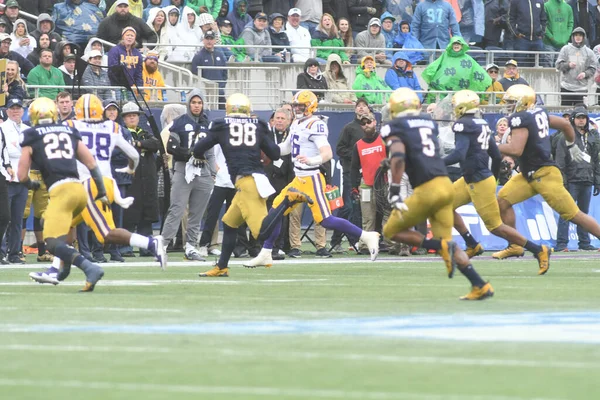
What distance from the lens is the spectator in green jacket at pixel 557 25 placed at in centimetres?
2611

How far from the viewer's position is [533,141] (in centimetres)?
1434

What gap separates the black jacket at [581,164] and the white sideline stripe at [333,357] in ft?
44.2

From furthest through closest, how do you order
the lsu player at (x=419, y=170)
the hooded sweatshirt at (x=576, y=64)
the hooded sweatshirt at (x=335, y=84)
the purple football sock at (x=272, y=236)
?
1. the hooded sweatshirt at (x=576, y=64)
2. the hooded sweatshirt at (x=335, y=84)
3. the purple football sock at (x=272, y=236)
4. the lsu player at (x=419, y=170)

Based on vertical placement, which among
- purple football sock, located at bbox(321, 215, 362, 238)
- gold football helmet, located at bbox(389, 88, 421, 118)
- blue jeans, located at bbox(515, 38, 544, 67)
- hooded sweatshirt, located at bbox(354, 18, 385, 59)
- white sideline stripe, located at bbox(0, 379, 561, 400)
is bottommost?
purple football sock, located at bbox(321, 215, 362, 238)

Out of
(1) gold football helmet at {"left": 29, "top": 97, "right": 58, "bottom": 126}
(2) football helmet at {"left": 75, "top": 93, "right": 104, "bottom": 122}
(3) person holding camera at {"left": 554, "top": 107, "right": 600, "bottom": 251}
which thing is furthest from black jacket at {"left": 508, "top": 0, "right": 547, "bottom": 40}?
(1) gold football helmet at {"left": 29, "top": 97, "right": 58, "bottom": 126}

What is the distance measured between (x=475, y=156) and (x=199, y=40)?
9.41m

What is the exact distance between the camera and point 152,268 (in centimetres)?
1528

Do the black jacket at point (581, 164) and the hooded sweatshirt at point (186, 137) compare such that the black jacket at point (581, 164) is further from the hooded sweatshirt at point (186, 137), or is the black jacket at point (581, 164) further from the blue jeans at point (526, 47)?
the blue jeans at point (526, 47)

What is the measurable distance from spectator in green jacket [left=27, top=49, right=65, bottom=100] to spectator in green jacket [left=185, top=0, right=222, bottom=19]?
161 inches

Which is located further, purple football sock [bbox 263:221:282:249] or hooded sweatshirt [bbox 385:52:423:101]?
hooded sweatshirt [bbox 385:52:423:101]

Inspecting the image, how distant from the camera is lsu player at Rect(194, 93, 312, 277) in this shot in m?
13.7

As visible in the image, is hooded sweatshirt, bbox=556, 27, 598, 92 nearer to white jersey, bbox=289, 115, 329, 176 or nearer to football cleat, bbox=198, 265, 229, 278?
white jersey, bbox=289, 115, 329, 176

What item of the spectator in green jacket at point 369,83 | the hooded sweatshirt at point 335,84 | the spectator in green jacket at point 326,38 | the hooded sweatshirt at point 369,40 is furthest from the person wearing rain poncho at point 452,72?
the spectator in green jacket at point 326,38

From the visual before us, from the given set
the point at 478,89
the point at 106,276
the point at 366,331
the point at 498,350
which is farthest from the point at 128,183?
the point at 498,350
